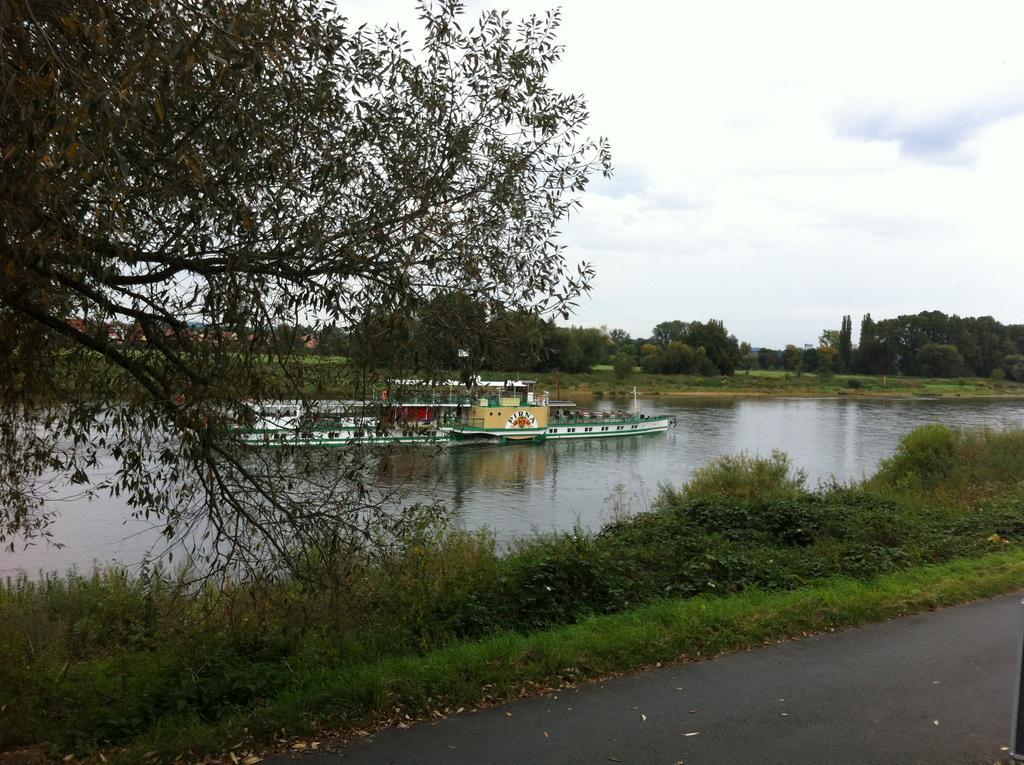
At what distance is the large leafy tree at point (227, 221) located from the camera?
13.4 ft

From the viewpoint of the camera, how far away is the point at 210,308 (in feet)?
18.2

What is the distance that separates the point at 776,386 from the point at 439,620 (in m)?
88.5

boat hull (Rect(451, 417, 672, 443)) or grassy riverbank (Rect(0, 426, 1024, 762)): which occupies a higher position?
grassy riverbank (Rect(0, 426, 1024, 762))

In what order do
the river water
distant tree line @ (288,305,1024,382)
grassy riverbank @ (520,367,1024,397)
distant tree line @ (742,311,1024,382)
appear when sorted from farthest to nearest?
1. distant tree line @ (742,311,1024,382)
2. distant tree line @ (288,305,1024,382)
3. grassy riverbank @ (520,367,1024,397)
4. the river water

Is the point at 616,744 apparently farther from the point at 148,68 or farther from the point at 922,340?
the point at 922,340

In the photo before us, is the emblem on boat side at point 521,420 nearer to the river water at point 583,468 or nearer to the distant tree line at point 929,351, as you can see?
the river water at point 583,468

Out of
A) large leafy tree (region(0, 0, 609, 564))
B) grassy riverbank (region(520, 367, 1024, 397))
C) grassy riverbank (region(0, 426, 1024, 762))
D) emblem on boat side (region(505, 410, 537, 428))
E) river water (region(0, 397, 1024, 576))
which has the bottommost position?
river water (region(0, 397, 1024, 576))

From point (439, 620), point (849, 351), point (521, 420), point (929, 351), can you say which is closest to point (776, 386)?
point (929, 351)

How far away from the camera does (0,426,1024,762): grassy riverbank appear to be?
5.25 m

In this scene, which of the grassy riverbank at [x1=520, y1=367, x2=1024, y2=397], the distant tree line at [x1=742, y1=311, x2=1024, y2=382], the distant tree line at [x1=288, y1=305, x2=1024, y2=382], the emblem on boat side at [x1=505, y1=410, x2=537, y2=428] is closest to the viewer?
the emblem on boat side at [x1=505, y1=410, x2=537, y2=428]

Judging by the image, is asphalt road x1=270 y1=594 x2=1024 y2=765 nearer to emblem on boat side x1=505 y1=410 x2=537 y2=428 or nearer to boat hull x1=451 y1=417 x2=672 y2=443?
→ boat hull x1=451 y1=417 x2=672 y2=443

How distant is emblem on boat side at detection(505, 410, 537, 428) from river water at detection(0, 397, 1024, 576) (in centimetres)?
157

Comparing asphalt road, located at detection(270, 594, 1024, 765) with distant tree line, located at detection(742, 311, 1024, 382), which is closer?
asphalt road, located at detection(270, 594, 1024, 765)

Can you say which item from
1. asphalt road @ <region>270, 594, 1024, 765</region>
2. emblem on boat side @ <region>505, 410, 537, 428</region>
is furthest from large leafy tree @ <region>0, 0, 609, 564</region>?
emblem on boat side @ <region>505, 410, 537, 428</region>
